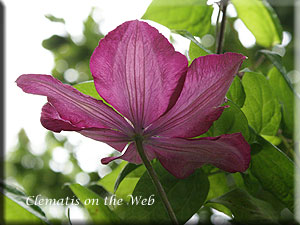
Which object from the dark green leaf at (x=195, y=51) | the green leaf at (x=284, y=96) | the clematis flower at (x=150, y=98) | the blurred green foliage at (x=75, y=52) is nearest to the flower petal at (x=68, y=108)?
the clematis flower at (x=150, y=98)

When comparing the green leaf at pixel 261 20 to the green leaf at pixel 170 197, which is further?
the green leaf at pixel 261 20

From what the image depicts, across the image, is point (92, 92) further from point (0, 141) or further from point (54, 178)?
point (54, 178)

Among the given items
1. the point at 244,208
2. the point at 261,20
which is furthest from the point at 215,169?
the point at 261,20

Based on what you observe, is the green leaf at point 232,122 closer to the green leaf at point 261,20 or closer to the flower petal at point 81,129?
the flower petal at point 81,129

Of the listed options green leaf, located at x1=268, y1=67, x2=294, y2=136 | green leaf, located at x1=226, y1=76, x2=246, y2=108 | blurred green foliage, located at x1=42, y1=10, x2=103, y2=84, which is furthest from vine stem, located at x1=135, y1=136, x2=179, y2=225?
blurred green foliage, located at x1=42, y1=10, x2=103, y2=84

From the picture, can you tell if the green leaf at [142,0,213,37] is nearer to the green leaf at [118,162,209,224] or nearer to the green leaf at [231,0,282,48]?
the green leaf at [231,0,282,48]

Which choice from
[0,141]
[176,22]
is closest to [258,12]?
[176,22]
